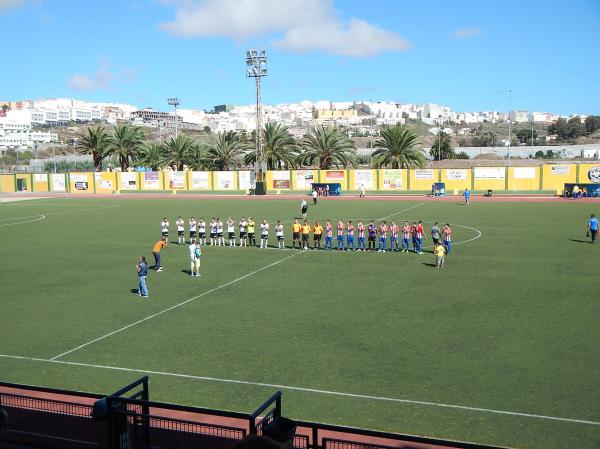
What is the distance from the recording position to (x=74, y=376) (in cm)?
1326

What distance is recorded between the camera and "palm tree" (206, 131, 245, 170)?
82.7 meters

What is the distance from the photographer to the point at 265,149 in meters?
79.1

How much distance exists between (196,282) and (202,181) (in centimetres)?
5752

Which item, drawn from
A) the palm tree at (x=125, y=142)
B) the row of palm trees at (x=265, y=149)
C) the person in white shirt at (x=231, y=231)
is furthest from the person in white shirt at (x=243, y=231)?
the palm tree at (x=125, y=142)

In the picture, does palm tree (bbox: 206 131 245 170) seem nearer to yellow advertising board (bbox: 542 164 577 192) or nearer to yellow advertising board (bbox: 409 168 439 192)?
yellow advertising board (bbox: 409 168 439 192)

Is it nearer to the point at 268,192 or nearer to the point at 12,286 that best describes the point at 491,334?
the point at 12,286

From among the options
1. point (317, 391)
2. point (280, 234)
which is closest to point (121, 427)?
point (317, 391)

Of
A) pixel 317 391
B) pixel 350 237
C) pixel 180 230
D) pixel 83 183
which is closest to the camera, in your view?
pixel 317 391

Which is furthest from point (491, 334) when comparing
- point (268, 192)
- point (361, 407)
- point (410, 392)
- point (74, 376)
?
point (268, 192)

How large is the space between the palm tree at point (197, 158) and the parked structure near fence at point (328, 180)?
6.10 meters

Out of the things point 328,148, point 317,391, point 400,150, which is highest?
point 328,148

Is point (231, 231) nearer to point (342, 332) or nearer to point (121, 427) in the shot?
point (342, 332)

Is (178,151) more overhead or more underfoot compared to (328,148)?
more overhead

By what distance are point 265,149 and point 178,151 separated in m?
13.6
